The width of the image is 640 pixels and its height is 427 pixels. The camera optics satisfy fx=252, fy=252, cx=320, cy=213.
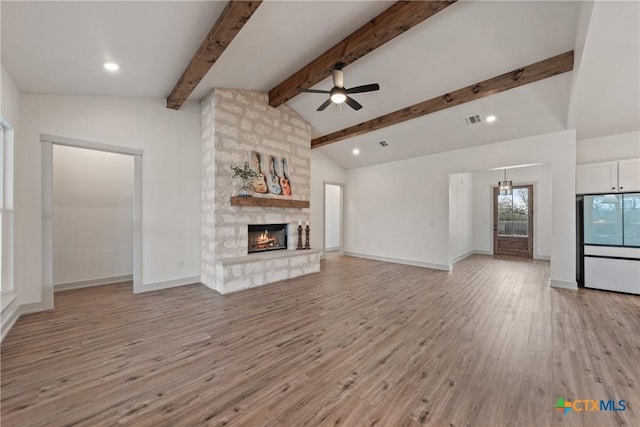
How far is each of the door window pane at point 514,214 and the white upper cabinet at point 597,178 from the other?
12.8ft

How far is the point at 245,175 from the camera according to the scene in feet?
15.4

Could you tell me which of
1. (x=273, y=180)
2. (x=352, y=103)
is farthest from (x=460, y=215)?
(x=273, y=180)

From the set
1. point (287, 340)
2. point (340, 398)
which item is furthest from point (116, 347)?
point (340, 398)

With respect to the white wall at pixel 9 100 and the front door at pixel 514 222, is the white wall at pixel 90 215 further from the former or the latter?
the front door at pixel 514 222

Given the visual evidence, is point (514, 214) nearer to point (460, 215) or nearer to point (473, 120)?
point (460, 215)

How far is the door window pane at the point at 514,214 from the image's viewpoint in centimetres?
820

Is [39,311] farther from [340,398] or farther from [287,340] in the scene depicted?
[340,398]

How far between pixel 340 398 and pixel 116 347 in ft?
7.56

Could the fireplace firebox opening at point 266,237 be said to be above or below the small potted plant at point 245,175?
below

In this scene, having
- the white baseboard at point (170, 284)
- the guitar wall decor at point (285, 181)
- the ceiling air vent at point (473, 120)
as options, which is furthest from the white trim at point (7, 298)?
the ceiling air vent at point (473, 120)

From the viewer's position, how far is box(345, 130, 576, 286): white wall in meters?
4.56

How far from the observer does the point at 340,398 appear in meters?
1.83

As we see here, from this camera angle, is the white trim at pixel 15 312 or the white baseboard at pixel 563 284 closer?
the white trim at pixel 15 312

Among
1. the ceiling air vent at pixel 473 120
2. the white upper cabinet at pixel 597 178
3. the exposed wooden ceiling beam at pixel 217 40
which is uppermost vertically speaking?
the exposed wooden ceiling beam at pixel 217 40
